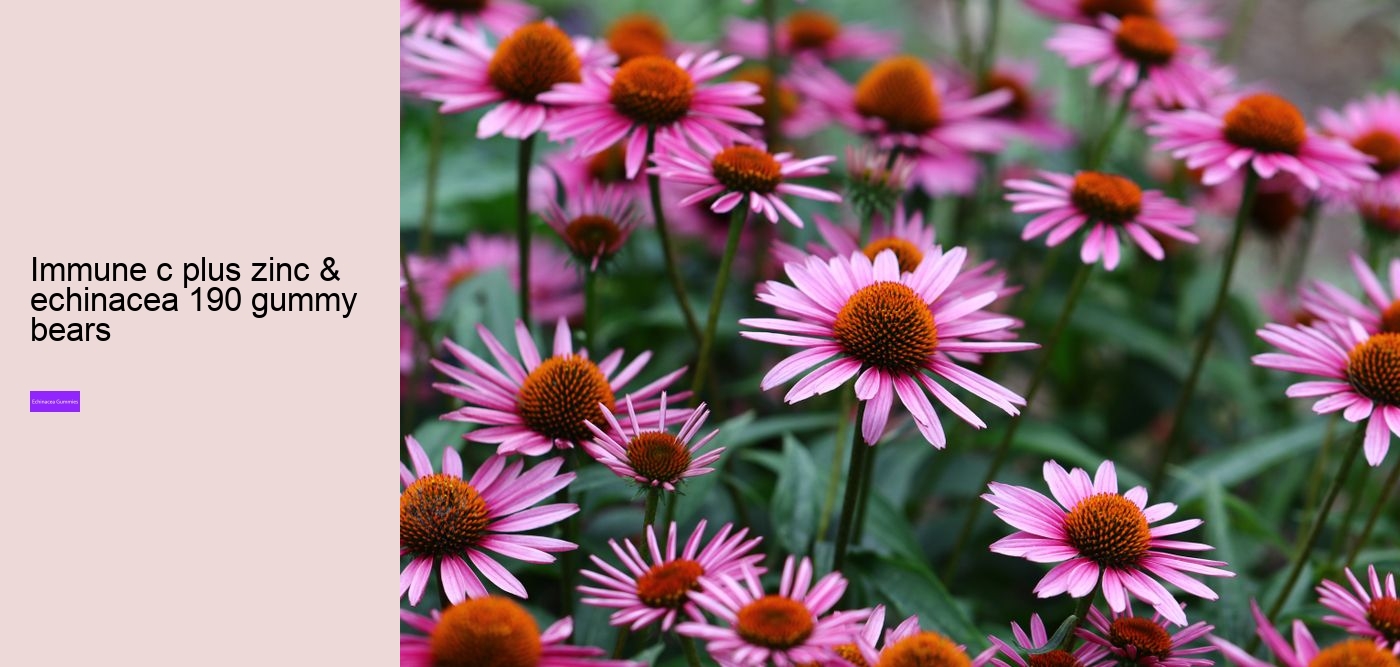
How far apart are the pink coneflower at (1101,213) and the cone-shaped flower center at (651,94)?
381mm

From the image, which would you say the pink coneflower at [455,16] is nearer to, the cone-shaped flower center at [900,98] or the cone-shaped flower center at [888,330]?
the cone-shaped flower center at [900,98]

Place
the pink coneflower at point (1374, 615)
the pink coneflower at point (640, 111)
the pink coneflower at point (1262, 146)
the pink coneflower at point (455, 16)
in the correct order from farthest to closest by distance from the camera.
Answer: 1. the pink coneflower at point (455, 16)
2. the pink coneflower at point (1262, 146)
3. the pink coneflower at point (640, 111)
4. the pink coneflower at point (1374, 615)

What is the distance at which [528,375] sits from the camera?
1.21 m

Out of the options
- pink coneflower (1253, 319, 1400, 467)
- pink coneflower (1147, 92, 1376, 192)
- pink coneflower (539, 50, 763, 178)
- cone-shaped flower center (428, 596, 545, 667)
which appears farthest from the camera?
pink coneflower (1147, 92, 1376, 192)

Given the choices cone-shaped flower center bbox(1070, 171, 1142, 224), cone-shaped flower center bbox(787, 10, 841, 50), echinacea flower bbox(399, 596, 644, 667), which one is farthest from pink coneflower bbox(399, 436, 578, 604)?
cone-shaped flower center bbox(787, 10, 841, 50)

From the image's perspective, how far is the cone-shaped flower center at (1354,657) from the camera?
2.81ft

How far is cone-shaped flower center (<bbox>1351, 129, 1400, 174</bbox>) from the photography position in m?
1.76

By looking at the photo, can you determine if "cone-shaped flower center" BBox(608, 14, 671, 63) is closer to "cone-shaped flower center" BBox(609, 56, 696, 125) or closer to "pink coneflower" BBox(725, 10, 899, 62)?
"pink coneflower" BBox(725, 10, 899, 62)

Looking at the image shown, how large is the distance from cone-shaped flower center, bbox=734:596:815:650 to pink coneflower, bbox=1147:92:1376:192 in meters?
0.87

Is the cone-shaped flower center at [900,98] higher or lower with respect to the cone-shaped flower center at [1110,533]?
higher

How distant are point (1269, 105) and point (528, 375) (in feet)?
3.22

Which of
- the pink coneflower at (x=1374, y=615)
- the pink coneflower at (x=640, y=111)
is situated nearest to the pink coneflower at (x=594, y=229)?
the pink coneflower at (x=640, y=111)
